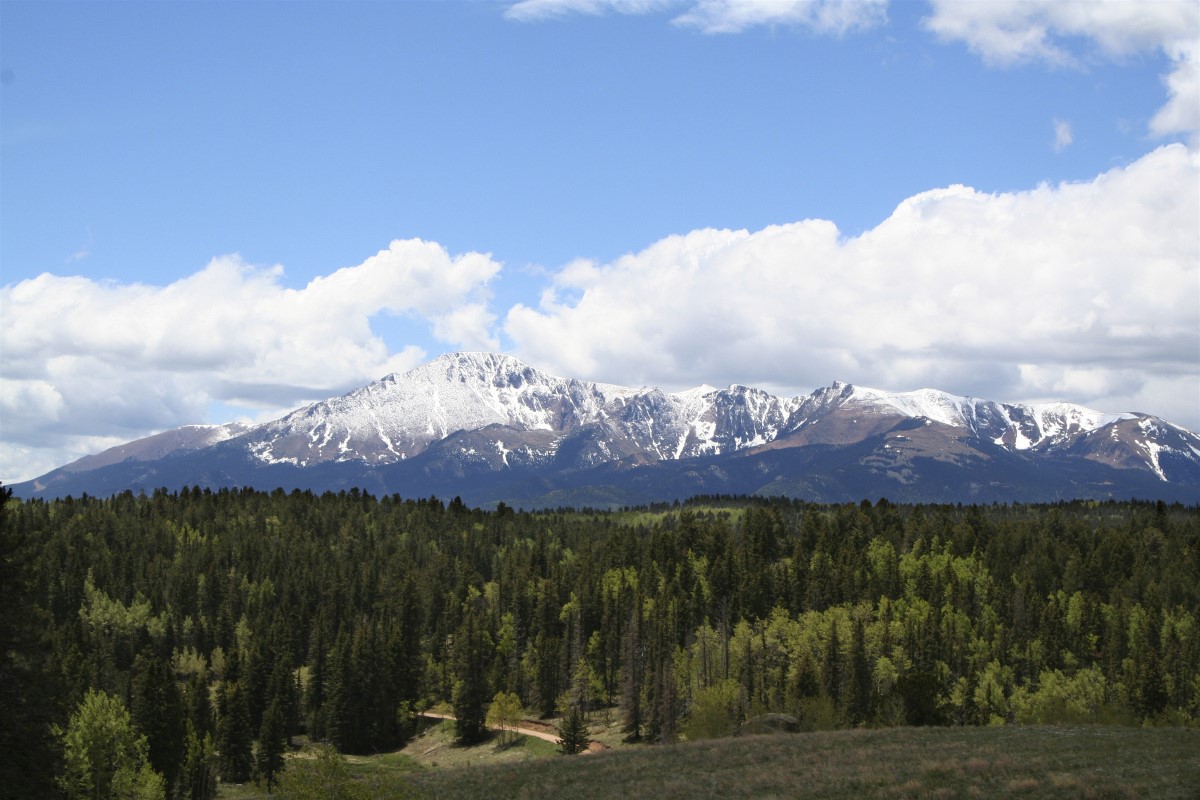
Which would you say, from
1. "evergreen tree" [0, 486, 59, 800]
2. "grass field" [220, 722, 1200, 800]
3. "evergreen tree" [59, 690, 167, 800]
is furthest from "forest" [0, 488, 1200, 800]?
"evergreen tree" [0, 486, 59, 800]

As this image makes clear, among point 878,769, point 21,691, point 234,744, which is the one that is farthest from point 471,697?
point 21,691

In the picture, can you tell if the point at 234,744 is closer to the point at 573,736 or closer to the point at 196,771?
the point at 196,771

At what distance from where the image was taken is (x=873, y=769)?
2436 inches

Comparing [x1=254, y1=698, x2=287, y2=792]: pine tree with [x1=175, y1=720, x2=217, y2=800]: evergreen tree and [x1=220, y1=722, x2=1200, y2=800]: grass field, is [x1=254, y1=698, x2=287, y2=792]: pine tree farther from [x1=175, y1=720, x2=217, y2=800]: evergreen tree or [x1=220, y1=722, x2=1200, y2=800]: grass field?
[x1=220, y1=722, x2=1200, y2=800]: grass field

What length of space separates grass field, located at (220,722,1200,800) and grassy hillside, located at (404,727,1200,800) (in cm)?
9

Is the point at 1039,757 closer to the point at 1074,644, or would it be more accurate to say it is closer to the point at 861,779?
the point at 861,779

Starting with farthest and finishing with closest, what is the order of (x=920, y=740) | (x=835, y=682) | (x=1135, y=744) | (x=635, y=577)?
(x=635, y=577) < (x=835, y=682) < (x=920, y=740) < (x=1135, y=744)

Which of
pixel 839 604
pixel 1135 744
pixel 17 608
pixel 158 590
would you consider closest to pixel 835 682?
pixel 839 604

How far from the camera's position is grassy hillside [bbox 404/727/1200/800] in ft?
174

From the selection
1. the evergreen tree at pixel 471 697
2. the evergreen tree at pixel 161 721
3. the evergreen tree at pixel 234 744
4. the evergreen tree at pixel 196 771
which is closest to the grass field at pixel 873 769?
the evergreen tree at pixel 196 771

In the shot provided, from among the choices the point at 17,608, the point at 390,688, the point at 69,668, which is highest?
the point at 17,608

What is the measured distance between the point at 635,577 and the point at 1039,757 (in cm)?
14056

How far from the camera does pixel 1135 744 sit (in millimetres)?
63844

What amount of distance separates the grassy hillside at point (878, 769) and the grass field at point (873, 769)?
85 mm
